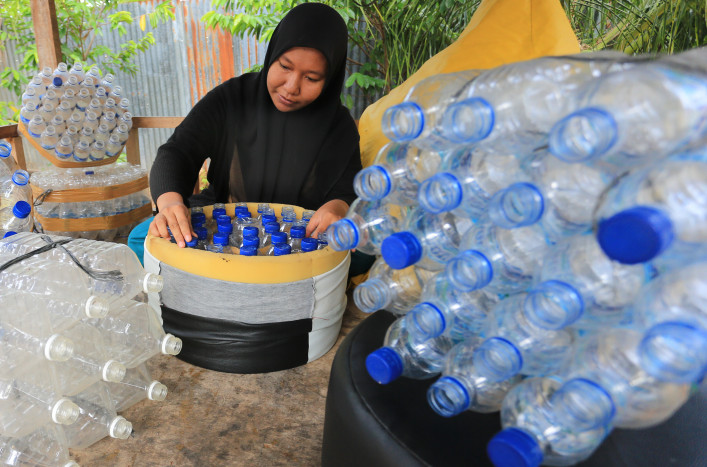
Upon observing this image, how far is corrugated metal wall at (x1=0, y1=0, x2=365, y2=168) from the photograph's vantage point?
3.98 m

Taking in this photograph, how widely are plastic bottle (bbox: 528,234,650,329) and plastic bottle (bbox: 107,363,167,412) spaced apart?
917mm

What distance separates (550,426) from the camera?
47 cm

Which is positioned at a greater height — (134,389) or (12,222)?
(12,222)

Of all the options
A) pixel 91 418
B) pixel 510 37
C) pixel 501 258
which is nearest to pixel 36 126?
pixel 91 418

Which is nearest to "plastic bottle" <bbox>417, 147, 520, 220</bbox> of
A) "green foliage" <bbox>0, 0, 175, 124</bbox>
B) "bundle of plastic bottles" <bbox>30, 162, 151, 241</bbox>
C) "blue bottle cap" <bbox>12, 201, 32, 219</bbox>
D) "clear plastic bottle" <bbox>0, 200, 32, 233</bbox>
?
"blue bottle cap" <bbox>12, 201, 32, 219</bbox>

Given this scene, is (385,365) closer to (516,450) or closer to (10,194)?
(516,450)

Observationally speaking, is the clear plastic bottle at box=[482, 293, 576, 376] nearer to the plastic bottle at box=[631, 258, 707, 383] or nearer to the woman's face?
the plastic bottle at box=[631, 258, 707, 383]

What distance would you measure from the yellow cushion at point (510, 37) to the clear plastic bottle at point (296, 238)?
0.89 m

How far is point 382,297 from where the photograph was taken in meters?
0.68

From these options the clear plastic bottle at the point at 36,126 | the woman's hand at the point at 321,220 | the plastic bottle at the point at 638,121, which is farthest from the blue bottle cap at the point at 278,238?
the clear plastic bottle at the point at 36,126

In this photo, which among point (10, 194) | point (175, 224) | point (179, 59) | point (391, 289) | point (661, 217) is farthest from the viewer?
point (179, 59)

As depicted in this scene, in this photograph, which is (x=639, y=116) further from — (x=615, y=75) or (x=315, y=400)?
(x=315, y=400)

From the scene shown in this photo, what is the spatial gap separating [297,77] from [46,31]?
1836mm

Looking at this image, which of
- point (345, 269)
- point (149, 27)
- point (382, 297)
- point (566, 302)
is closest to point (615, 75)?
point (566, 302)
